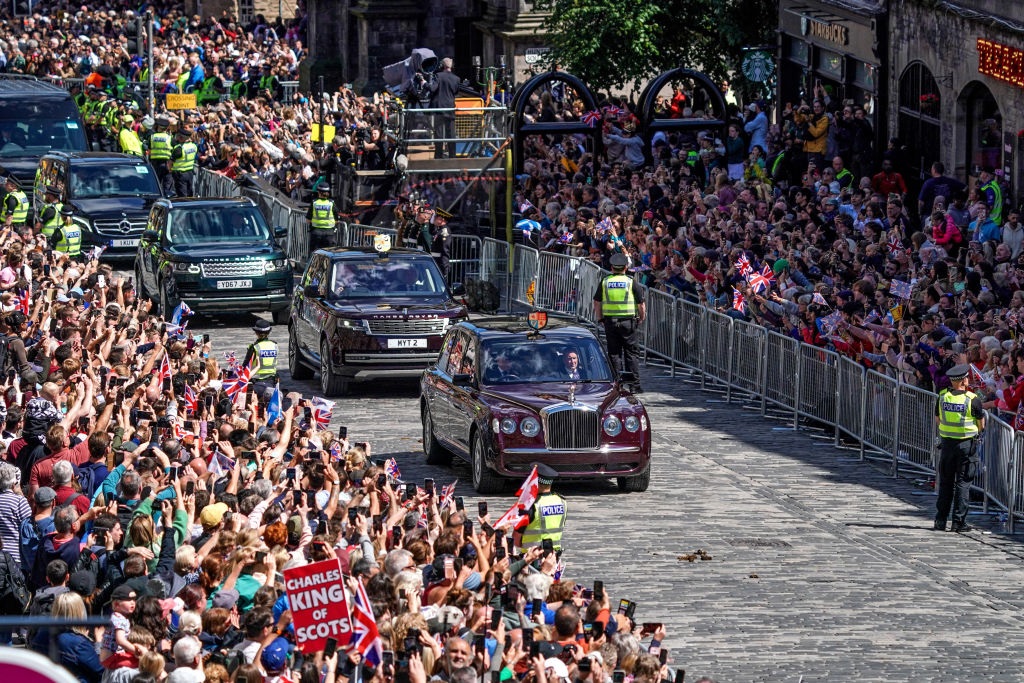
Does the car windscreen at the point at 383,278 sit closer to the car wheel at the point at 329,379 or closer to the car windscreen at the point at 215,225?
the car wheel at the point at 329,379

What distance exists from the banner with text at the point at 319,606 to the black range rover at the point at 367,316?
43.7 ft

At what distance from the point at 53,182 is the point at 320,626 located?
25.5m

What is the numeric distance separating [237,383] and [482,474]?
273cm

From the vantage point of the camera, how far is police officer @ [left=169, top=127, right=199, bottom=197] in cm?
3838

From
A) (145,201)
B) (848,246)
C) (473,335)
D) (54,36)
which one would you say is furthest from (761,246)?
(54,36)

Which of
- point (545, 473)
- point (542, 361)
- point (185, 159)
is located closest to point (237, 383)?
point (542, 361)

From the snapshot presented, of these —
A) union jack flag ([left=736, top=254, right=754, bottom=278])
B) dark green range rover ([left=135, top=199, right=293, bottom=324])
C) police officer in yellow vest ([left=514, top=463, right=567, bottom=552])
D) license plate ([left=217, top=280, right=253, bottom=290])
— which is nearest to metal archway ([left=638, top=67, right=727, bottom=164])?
dark green range rover ([left=135, top=199, right=293, bottom=324])

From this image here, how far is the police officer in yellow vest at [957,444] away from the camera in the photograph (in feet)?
55.9

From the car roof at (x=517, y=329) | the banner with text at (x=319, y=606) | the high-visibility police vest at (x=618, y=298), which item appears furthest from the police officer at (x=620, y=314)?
the banner with text at (x=319, y=606)

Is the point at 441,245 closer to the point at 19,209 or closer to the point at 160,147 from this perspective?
the point at 19,209

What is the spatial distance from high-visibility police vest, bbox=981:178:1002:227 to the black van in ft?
68.2

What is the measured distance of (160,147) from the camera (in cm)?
3881

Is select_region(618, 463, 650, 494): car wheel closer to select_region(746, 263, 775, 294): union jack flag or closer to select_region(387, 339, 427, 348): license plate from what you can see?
select_region(746, 263, 775, 294): union jack flag

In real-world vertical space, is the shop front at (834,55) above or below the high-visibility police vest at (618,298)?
above
